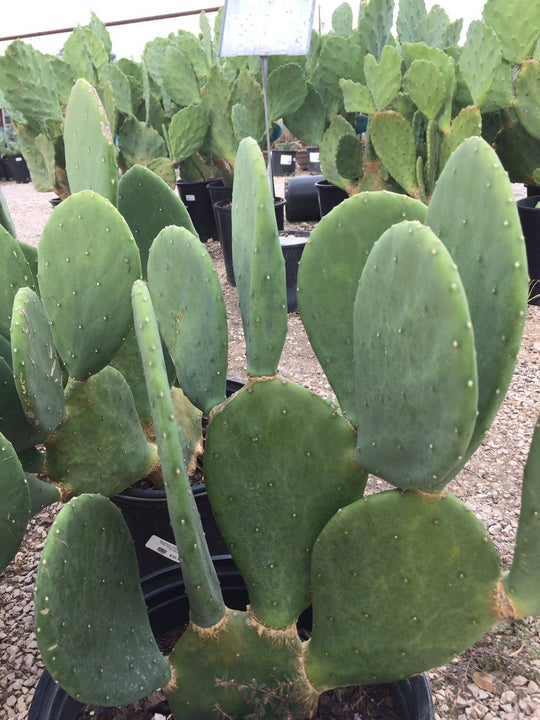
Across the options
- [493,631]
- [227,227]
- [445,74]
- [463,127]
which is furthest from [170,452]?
[227,227]

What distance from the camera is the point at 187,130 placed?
3180 mm

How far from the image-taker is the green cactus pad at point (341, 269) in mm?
775

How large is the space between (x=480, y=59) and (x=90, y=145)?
2.01 meters

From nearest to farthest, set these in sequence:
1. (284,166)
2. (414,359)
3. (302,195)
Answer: (414,359)
(302,195)
(284,166)

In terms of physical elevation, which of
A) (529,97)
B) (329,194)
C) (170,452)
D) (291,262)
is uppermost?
(529,97)

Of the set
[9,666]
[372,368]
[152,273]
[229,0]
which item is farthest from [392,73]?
[9,666]

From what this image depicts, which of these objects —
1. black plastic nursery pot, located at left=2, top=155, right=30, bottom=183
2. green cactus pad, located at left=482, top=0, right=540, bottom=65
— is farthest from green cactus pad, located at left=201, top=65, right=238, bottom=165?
black plastic nursery pot, located at left=2, top=155, right=30, bottom=183

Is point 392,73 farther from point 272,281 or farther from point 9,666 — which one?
point 9,666

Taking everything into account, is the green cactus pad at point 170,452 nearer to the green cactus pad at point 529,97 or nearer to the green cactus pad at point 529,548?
the green cactus pad at point 529,548

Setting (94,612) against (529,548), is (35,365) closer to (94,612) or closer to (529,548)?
(94,612)

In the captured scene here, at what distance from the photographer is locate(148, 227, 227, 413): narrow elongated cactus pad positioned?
839 mm

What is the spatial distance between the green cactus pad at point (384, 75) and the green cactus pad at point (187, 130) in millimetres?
899

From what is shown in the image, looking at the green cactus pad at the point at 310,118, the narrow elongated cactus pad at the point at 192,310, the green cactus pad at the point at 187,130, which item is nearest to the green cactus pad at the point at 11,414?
the narrow elongated cactus pad at the point at 192,310

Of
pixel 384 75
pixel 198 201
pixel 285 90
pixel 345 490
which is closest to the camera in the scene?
pixel 345 490
